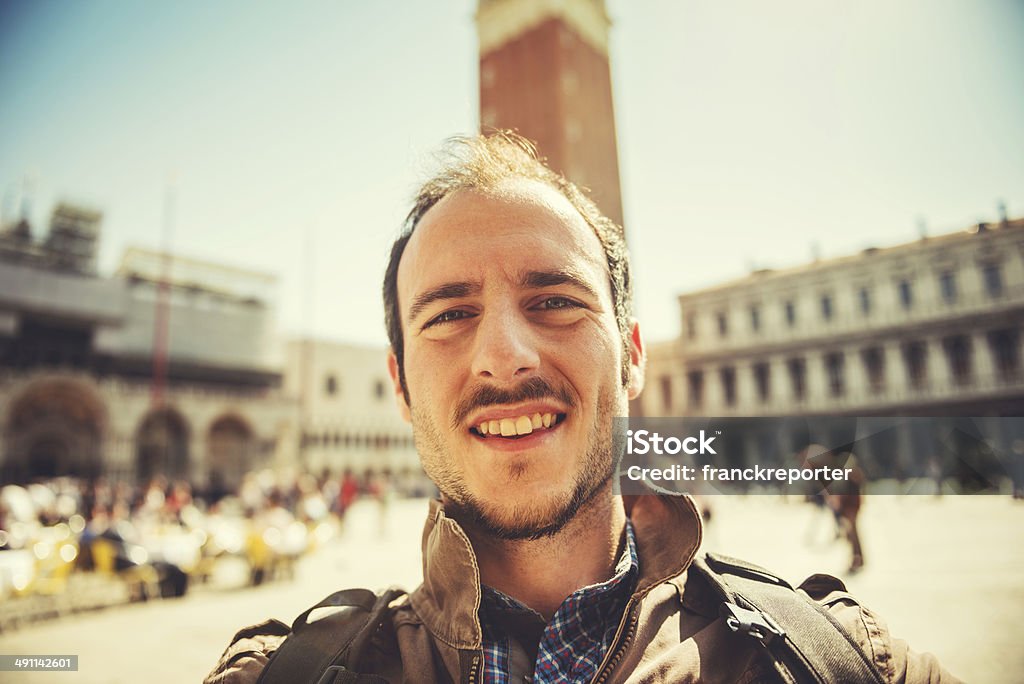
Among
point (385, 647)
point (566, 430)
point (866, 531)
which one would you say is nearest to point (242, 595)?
point (385, 647)

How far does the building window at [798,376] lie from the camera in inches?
742

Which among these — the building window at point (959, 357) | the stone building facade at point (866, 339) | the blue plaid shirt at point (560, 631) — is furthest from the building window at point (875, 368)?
the blue plaid shirt at point (560, 631)

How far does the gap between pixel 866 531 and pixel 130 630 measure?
12.6m

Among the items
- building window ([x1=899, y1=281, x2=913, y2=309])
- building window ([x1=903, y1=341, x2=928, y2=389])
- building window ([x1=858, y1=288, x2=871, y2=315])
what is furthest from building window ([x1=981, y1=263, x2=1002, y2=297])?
building window ([x1=858, y1=288, x2=871, y2=315])

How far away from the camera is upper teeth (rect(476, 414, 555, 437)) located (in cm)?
119

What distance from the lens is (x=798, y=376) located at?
19.3 metres

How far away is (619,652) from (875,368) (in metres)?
16.4

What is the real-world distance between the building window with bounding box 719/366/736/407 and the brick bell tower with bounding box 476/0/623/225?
324 inches

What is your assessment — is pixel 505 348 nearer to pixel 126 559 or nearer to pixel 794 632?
pixel 794 632

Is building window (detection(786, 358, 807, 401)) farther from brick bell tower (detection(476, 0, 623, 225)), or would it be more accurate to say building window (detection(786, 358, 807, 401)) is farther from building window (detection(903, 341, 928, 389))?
brick bell tower (detection(476, 0, 623, 225))

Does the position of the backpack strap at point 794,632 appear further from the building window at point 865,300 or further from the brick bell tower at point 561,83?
the brick bell tower at point 561,83

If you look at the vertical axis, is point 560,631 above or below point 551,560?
below

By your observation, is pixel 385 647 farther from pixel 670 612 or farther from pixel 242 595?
pixel 242 595

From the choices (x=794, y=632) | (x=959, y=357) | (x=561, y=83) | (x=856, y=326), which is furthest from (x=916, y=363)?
(x=561, y=83)
